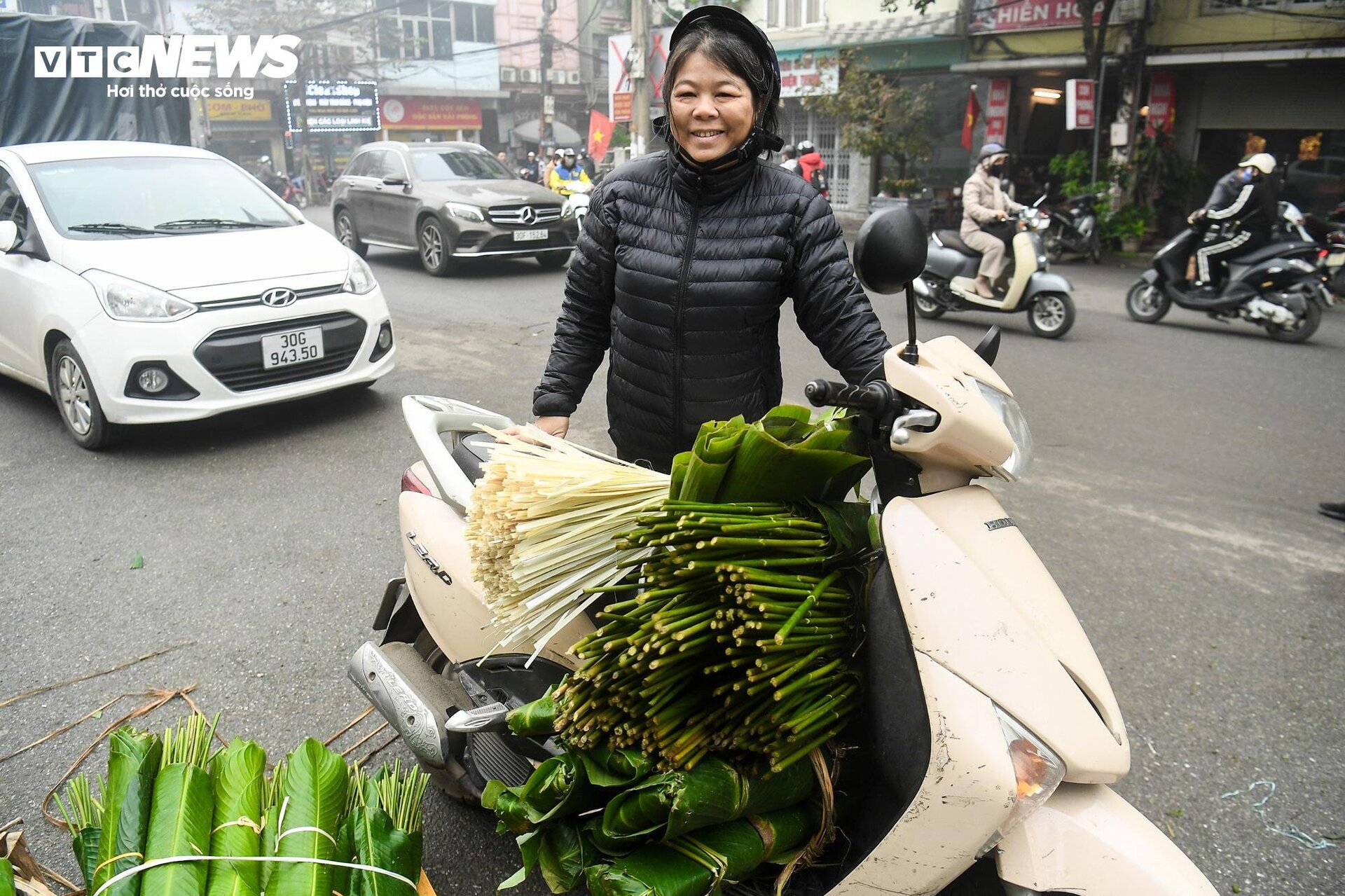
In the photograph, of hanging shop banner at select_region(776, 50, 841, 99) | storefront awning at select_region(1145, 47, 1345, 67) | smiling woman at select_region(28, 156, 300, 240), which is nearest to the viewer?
smiling woman at select_region(28, 156, 300, 240)

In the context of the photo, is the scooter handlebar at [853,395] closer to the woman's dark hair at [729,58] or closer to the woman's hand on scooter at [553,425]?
the woman's dark hair at [729,58]

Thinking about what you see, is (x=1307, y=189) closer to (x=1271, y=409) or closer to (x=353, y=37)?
(x=1271, y=409)

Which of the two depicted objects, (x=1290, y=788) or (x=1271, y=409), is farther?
(x=1271, y=409)

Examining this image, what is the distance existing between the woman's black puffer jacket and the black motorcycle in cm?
789

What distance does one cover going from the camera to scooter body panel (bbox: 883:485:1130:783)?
1416mm

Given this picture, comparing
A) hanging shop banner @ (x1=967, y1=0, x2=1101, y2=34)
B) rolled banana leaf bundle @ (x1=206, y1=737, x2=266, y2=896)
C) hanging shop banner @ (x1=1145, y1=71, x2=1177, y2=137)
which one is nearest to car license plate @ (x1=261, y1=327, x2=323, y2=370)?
rolled banana leaf bundle @ (x1=206, y1=737, x2=266, y2=896)

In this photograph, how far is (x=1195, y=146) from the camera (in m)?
15.4

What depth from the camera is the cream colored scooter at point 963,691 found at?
1.40 meters

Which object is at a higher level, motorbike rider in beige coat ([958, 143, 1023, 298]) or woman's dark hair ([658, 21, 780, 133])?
woman's dark hair ([658, 21, 780, 133])

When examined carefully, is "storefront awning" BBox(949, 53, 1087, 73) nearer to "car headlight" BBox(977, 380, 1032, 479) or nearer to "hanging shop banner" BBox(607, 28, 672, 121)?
"hanging shop banner" BBox(607, 28, 672, 121)

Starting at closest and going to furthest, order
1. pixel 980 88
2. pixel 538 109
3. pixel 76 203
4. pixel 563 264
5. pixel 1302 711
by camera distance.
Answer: pixel 1302 711 → pixel 76 203 → pixel 563 264 → pixel 980 88 → pixel 538 109

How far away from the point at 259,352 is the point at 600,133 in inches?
699

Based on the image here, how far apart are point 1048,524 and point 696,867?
3.32 meters

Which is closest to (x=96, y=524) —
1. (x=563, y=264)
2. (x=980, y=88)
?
(x=563, y=264)
